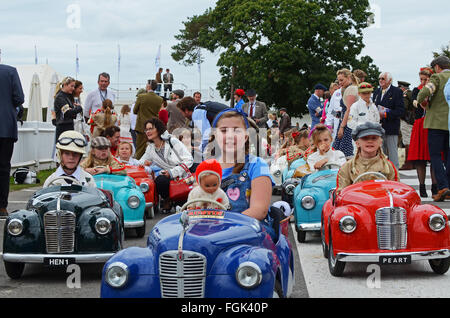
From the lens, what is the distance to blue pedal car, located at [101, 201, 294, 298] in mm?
4012

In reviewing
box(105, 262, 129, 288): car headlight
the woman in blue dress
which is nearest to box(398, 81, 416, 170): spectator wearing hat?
the woman in blue dress

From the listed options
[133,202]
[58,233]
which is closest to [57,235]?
[58,233]

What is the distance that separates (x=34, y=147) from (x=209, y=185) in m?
15.8

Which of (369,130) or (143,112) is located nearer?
(369,130)

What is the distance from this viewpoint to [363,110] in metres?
11.5

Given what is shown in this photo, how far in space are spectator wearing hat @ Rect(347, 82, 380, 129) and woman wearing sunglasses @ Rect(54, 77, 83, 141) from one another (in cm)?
498

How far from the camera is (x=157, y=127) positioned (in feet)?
36.9

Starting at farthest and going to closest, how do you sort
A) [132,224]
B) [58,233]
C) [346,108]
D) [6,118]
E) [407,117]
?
[407,117], [346,108], [6,118], [132,224], [58,233]

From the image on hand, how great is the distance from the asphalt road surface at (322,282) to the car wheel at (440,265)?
0.05m

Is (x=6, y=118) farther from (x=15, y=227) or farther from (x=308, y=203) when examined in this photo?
(x=308, y=203)
